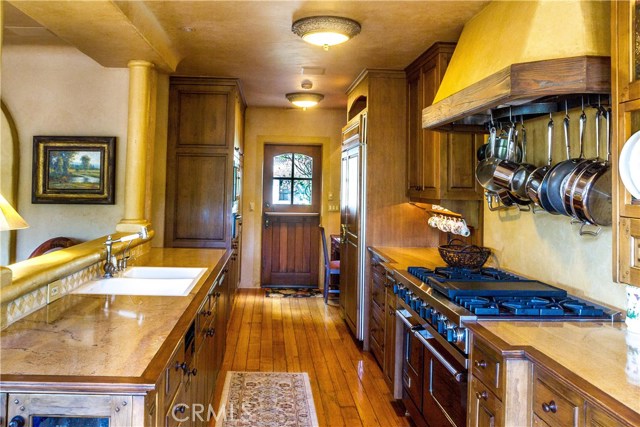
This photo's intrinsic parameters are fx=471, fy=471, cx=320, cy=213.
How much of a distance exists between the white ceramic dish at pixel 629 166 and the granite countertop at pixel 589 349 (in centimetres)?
52

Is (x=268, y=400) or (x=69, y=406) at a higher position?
(x=69, y=406)

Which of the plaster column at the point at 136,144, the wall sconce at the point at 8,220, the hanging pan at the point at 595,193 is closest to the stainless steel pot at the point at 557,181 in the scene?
the hanging pan at the point at 595,193

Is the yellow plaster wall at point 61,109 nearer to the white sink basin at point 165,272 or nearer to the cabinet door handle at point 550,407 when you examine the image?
the white sink basin at point 165,272

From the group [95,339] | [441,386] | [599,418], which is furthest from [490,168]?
[95,339]

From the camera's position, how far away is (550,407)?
145 centimetres

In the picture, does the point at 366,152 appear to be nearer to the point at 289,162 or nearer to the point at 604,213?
the point at 604,213

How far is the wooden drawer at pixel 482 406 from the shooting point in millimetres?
1675

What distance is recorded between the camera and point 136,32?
2953 mm

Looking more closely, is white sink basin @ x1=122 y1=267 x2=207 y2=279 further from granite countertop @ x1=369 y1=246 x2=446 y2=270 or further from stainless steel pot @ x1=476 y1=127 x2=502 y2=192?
stainless steel pot @ x1=476 y1=127 x2=502 y2=192

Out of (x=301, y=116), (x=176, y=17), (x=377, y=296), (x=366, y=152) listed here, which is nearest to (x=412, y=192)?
(x=366, y=152)

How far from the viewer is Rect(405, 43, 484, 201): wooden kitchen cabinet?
11.1 feet

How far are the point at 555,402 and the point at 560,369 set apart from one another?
0.39 ft

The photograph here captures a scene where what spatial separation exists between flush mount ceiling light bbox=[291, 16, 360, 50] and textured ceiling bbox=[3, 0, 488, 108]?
45 millimetres

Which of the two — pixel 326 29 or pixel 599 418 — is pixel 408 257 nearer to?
pixel 326 29
